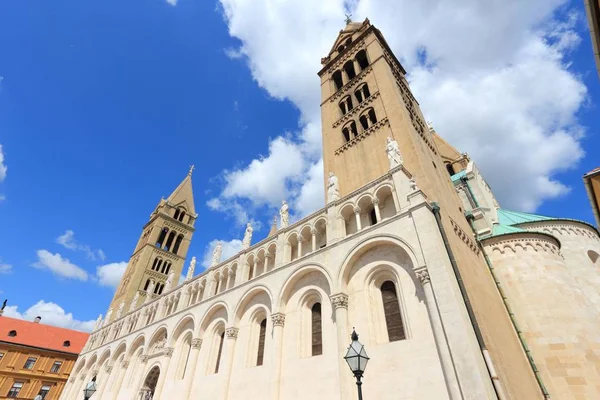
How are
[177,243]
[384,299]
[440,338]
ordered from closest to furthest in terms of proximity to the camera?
[440,338] → [384,299] → [177,243]

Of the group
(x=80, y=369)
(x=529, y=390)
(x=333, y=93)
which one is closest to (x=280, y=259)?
(x=529, y=390)

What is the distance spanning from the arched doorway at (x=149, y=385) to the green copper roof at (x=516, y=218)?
24700 mm

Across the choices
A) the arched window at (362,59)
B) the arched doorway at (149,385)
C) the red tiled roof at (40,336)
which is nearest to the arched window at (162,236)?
the red tiled roof at (40,336)

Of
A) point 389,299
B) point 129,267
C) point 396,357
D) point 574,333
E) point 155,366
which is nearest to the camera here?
point 396,357

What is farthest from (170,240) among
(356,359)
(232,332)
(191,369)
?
A: (356,359)

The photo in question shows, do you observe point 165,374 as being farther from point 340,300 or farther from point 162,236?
point 162,236

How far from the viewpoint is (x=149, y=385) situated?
2100cm

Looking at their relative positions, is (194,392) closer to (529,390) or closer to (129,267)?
(529,390)

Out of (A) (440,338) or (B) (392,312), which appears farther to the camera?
(B) (392,312)

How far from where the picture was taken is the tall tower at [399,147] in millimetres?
11031

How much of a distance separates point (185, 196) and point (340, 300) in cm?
4683

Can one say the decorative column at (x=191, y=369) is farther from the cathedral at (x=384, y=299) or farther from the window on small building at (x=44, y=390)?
the window on small building at (x=44, y=390)

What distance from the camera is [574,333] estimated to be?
41.5 ft

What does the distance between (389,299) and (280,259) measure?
6.35m
